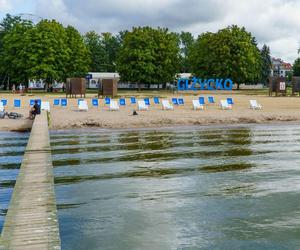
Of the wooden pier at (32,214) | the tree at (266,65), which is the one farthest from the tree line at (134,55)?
the wooden pier at (32,214)

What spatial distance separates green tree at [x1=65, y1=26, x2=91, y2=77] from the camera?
83188mm

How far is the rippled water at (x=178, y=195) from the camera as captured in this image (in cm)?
766

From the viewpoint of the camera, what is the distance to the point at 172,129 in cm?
2573

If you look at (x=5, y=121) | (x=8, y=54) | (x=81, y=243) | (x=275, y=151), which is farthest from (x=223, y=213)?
(x=8, y=54)

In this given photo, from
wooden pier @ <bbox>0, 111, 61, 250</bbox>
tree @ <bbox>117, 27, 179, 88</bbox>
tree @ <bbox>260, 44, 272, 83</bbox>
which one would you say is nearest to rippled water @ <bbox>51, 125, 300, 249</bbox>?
wooden pier @ <bbox>0, 111, 61, 250</bbox>

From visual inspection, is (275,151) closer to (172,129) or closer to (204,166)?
(204,166)

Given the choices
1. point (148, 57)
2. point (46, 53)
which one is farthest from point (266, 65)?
point (46, 53)

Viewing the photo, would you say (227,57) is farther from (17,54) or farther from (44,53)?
(17,54)

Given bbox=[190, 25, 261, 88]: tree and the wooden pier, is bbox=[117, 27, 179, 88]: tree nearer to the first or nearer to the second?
bbox=[190, 25, 261, 88]: tree

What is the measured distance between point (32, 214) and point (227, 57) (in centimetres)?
8271

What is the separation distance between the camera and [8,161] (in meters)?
14.7

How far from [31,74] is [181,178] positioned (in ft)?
225

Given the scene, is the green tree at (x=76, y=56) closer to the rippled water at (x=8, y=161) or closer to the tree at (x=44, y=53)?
the tree at (x=44, y=53)

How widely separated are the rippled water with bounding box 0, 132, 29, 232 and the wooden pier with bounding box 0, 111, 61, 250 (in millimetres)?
507
